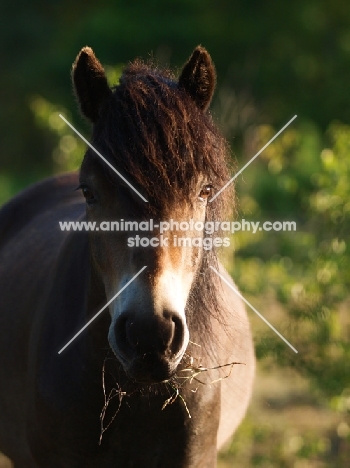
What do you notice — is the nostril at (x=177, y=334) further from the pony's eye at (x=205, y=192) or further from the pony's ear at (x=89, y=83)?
the pony's ear at (x=89, y=83)

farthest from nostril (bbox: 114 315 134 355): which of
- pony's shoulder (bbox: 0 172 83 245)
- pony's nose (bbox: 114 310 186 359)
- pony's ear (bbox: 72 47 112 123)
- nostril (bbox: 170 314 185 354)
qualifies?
pony's shoulder (bbox: 0 172 83 245)

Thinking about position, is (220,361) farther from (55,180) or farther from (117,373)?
(55,180)

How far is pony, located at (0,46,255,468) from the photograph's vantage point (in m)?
3.09

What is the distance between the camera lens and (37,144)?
2977cm

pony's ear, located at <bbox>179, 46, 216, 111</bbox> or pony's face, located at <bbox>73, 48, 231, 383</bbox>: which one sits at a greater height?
pony's ear, located at <bbox>179, 46, 216, 111</bbox>

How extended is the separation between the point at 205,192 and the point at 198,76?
52 centimetres

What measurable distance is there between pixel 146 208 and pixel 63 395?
1.03 m

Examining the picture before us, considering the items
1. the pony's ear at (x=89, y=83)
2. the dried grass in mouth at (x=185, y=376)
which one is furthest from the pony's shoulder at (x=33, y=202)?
the dried grass in mouth at (x=185, y=376)

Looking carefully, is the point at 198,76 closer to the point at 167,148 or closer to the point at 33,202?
the point at 167,148

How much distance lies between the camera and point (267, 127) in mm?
7656

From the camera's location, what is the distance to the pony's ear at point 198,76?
3557 mm

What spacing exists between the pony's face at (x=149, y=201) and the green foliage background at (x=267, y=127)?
2.53 metres

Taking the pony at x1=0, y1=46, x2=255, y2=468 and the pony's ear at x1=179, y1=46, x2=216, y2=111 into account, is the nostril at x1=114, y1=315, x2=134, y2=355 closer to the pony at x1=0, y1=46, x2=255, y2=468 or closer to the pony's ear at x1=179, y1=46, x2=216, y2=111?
the pony at x1=0, y1=46, x2=255, y2=468

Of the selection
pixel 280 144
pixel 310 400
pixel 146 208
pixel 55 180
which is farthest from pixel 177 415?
pixel 310 400
